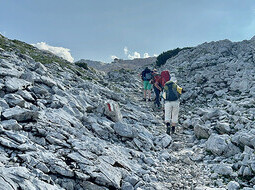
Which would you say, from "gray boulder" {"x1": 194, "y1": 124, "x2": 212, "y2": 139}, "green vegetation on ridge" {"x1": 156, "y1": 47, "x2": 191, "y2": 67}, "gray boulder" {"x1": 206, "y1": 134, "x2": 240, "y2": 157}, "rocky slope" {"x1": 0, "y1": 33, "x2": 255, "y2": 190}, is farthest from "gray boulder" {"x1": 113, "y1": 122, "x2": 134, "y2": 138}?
"green vegetation on ridge" {"x1": 156, "y1": 47, "x2": 191, "y2": 67}

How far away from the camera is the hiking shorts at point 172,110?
9.84 meters

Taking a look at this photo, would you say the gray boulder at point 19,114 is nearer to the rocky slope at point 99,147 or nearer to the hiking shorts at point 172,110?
the rocky slope at point 99,147

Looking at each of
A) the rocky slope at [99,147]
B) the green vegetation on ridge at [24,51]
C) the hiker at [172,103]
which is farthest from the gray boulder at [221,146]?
the green vegetation on ridge at [24,51]

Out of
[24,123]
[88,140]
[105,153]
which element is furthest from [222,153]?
[24,123]

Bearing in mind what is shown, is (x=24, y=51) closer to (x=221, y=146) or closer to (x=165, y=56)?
(x=221, y=146)

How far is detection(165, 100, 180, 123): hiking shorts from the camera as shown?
984cm

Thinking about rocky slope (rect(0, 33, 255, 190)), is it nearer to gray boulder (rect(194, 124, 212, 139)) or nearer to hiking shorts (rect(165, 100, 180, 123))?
gray boulder (rect(194, 124, 212, 139))

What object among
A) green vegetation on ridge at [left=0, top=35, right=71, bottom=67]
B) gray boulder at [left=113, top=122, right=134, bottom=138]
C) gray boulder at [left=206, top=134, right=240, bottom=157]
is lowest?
gray boulder at [left=206, top=134, right=240, bottom=157]

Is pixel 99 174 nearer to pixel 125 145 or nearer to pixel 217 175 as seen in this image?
pixel 125 145

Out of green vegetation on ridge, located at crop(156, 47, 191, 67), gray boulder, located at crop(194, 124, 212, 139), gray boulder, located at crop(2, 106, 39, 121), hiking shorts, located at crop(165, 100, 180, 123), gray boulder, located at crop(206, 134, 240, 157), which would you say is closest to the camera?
gray boulder, located at crop(2, 106, 39, 121)

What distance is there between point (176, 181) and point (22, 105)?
17.6 ft

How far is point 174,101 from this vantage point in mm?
Result: 9906

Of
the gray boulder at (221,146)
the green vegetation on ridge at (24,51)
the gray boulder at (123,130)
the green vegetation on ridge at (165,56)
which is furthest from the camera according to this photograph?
the green vegetation on ridge at (165,56)

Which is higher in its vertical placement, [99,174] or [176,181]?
[99,174]
